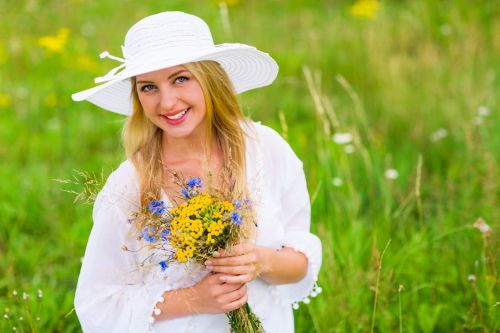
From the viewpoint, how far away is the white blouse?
1819 mm

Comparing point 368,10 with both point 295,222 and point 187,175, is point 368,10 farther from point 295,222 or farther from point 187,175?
point 187,175

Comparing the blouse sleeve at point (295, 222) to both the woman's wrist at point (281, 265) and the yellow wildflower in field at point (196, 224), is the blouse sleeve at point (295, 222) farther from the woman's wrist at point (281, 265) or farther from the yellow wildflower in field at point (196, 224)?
the yellow wildflower in field at point (196, 224)

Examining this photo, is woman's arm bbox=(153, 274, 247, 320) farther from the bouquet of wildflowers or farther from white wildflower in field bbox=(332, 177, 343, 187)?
white wildflower in field bbox=(332, 177, 343, 187)

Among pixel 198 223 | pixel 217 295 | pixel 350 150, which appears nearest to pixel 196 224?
pixel 198 223

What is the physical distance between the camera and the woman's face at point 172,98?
5.87ft

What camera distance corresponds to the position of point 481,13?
216 inches

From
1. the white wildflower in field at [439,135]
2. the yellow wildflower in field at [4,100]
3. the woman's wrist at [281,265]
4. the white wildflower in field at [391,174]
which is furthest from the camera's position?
the yellow wildflower in field at [4,100]

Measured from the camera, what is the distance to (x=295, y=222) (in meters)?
2.10

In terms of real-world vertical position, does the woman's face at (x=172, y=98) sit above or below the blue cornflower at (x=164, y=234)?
above

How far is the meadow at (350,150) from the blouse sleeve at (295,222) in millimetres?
292

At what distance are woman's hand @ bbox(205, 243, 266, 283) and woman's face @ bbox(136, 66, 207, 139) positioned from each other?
0.41 meters

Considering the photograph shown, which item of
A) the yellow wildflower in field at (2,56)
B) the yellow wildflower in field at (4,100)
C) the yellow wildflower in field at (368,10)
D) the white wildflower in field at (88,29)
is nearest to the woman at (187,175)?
the yellow wildflower in field at (4,100)

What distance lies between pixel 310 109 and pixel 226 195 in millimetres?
3280

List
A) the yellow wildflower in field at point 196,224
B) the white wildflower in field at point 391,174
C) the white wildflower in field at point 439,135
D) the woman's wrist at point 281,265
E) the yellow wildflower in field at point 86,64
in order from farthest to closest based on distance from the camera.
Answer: the yellow wildflower in field at point 86,64 → the white wildflower in field at point 439,135 → the white wildflower in field at point 391,174 → the woman's wrist at point 281,265 → the yellow wildflower in field at point 196,224
